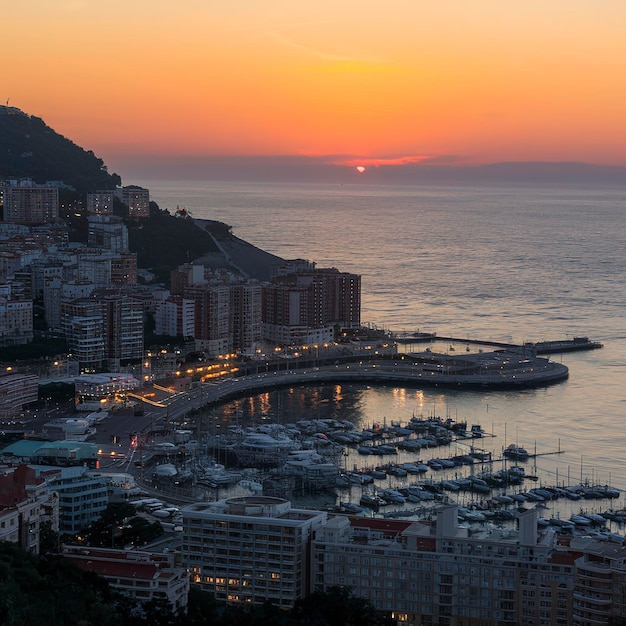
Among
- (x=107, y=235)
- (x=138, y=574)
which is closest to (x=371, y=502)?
(x=138, y=574)

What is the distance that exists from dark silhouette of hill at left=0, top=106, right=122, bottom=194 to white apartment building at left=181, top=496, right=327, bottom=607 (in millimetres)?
23055

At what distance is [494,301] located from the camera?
2716 cm

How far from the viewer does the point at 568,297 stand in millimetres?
27719

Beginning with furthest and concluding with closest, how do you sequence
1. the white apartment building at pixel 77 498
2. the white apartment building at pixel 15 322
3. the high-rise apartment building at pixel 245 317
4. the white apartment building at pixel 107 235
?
the white apartment building at pixel 107 235
the high-rise apartment building at pixel 245 317
the white apartment building at pixel 15 322
the white apartment building at pixel 77 498

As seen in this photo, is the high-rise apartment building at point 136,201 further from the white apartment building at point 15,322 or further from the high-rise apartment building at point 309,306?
the white apartment building at point 15,322

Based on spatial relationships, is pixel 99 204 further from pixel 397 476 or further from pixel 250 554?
pixel 250 554

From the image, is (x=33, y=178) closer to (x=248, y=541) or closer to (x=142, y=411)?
(x=142, y=411)

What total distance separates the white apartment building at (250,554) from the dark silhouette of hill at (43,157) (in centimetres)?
2305

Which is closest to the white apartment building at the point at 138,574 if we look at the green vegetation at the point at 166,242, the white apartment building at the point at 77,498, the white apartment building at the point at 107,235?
the white apartment building at the point at 77,498

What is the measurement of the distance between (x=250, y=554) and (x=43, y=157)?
83.6 ft

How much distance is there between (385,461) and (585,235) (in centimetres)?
3441

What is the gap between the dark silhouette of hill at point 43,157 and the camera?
31.8 meters

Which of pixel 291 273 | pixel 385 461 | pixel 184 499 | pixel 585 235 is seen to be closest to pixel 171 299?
pixel 291 273

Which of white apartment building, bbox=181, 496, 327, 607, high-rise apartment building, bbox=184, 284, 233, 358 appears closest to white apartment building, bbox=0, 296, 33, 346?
high-rise apartment building, bbox=184, 284, 233, 358
